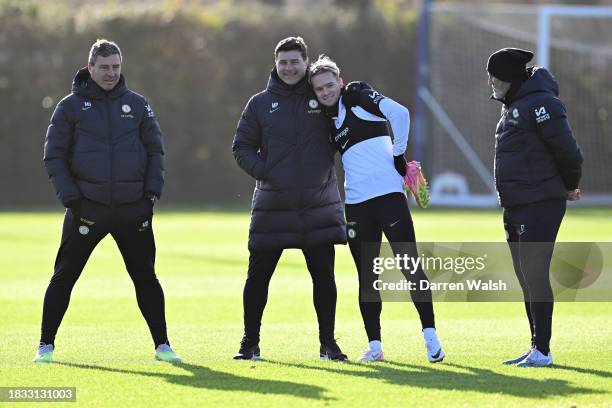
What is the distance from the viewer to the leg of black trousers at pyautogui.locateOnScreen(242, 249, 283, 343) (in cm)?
816

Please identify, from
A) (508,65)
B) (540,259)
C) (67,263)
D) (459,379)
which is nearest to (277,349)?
(67,263)

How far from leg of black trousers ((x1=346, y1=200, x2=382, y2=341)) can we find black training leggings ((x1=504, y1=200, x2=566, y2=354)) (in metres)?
0.96

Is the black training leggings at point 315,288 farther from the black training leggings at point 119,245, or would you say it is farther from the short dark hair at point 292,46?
the short dark hair at point 292,46

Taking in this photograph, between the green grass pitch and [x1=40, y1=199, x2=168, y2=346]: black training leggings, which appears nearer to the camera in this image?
the green grass pitch

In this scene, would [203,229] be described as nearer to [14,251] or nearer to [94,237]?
[14,251]

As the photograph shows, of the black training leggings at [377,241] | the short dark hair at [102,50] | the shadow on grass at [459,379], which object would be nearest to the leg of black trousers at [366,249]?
the black training leggings at [377,241]

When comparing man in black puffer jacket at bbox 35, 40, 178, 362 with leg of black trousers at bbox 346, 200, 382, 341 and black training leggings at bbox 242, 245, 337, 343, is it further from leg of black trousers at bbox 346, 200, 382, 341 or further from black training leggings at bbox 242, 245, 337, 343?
leg of black trousers at bbox 346, 200, 382, 341

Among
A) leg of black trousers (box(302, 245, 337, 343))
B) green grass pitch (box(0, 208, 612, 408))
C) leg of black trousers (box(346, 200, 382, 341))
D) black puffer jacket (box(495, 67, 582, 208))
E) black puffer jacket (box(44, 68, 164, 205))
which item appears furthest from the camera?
leg of black trousers (box(302, 245, 337, 343))

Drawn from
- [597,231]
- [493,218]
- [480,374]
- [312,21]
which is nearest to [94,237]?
[480,374]

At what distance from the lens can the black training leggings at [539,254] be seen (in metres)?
7.70

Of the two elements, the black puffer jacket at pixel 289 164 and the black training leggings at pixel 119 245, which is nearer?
the black training leggings at pixel 119 245

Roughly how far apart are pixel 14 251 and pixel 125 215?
31.6 ft

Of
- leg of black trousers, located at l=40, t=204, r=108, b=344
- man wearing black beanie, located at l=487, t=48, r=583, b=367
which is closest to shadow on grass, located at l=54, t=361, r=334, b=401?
leg of black trousers, located at l=40, t=204, r=108, b=344

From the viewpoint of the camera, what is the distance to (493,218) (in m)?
23.7
